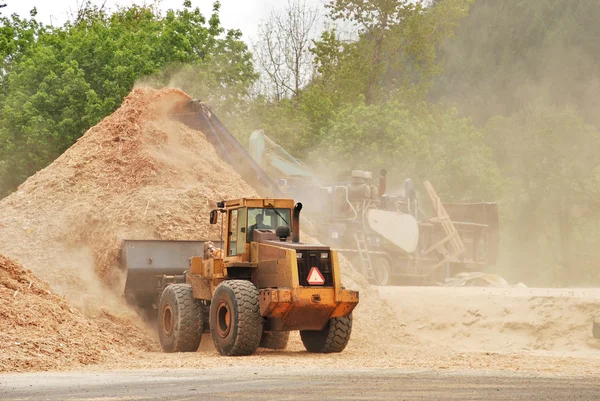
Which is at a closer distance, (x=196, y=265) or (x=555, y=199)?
(x=196, y=265)

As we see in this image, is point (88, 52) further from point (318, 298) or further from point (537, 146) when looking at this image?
point (537, 146)

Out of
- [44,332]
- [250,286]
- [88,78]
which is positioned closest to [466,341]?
[250,286]

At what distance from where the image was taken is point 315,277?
46.6 ft

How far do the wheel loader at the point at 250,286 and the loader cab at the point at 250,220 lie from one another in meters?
0.02

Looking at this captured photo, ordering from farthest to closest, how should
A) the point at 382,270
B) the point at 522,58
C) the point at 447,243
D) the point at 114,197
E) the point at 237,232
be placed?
the point at 522,58 < the point at 447,243 < the point at 382,270 < the point at 114,197 < the point at 237,232

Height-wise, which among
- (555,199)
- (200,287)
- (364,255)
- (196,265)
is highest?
(555,199)

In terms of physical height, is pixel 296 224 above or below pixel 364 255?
above

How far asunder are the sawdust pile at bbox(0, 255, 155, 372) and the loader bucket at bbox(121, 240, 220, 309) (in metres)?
Answer: 0.87

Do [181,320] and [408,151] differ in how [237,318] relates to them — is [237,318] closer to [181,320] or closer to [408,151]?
[181,320]

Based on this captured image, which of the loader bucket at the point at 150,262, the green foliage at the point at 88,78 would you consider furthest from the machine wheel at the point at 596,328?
the green foliage at the point at 88,78

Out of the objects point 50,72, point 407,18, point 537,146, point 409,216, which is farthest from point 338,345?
point 537,146

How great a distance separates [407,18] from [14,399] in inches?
1909

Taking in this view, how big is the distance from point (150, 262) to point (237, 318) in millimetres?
3514

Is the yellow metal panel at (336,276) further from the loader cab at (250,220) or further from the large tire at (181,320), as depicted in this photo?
the large tire at (181,320)
